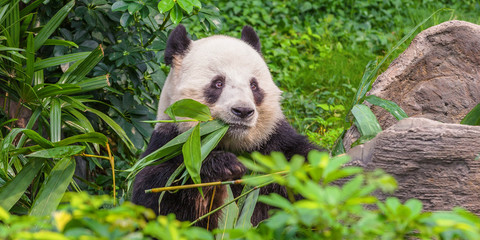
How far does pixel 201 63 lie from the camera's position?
11.1 feet

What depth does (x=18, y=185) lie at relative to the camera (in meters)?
3.33

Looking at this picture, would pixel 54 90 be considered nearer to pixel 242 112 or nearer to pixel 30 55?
pixel 30 55

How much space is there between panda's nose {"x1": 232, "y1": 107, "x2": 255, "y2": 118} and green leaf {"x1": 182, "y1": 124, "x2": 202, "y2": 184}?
28 cm

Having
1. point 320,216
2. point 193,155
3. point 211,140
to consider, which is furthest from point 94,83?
point 320,216

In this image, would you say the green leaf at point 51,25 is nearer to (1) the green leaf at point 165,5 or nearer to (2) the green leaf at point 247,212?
(1) the green leaf at point 165,5

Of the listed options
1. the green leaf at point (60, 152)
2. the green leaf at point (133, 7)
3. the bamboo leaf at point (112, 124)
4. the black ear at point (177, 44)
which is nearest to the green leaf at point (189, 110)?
the green leaf at point (60, 152)

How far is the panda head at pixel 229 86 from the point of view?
3.17m

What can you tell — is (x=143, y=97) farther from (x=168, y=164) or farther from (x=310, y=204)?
(x=310, y=204)

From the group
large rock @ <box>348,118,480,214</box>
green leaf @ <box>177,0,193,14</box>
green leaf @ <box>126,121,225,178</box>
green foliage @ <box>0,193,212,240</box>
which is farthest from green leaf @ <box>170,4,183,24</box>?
green foliage @ <box>0,193,212,240</box>

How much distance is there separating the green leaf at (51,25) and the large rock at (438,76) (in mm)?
2501

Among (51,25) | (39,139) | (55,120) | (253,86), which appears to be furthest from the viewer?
(51,25)

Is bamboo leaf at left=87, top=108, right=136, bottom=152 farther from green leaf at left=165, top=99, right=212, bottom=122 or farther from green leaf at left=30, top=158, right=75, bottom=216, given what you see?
green leaf at left=165, top=99, right=212, bottom=122

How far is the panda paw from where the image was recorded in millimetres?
3059

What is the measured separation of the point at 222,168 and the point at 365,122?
836 mm
